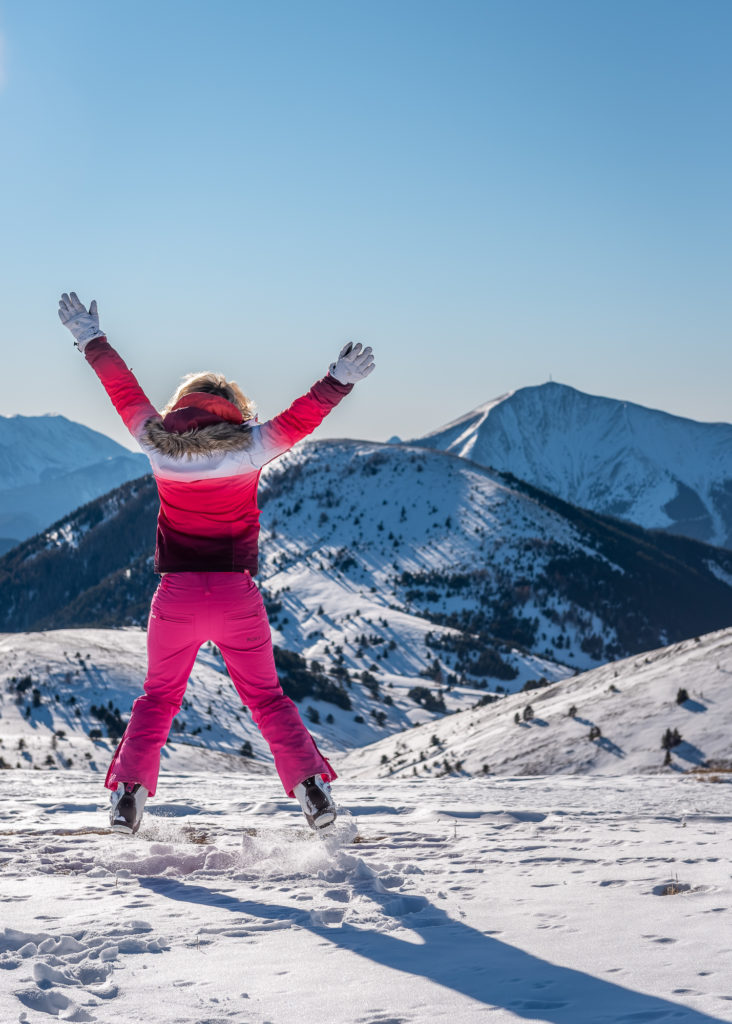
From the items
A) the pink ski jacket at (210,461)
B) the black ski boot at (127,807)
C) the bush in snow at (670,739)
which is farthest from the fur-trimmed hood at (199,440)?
the bush in snow at (670,739)

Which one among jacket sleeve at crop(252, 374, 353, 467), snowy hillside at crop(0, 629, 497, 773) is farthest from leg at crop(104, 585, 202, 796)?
snowy hillside at crop(0, 629, 497, 773)

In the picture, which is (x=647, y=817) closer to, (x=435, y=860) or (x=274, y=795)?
(x=435, y=860)

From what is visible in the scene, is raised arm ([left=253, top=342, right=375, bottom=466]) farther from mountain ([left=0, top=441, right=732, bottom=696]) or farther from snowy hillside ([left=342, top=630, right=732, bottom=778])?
mountain ([left=0, top=441, right=732, bottom=696])

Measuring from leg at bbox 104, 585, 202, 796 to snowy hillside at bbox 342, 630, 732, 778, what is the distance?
7540 mm

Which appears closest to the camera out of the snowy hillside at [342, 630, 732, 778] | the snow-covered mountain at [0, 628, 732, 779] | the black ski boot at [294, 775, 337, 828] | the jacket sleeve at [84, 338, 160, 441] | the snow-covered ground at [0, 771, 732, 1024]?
the snow-covered ground at [0, 771, 732, 1024]

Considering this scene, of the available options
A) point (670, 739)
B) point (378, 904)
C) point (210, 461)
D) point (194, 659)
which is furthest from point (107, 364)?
point (670, 739)

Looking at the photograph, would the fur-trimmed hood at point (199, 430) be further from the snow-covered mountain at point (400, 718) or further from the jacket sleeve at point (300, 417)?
the snow-covered mountain at point (400, 718)

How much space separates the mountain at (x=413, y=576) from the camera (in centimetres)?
5797

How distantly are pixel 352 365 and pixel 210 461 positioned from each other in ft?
3.19

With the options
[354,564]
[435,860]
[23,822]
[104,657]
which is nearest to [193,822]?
[23,822]

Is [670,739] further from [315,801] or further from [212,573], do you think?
[212,573]

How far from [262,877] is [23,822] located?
246 centimetres

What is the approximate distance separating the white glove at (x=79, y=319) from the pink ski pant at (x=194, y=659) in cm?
158

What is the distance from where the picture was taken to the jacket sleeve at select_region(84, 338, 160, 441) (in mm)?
5070
